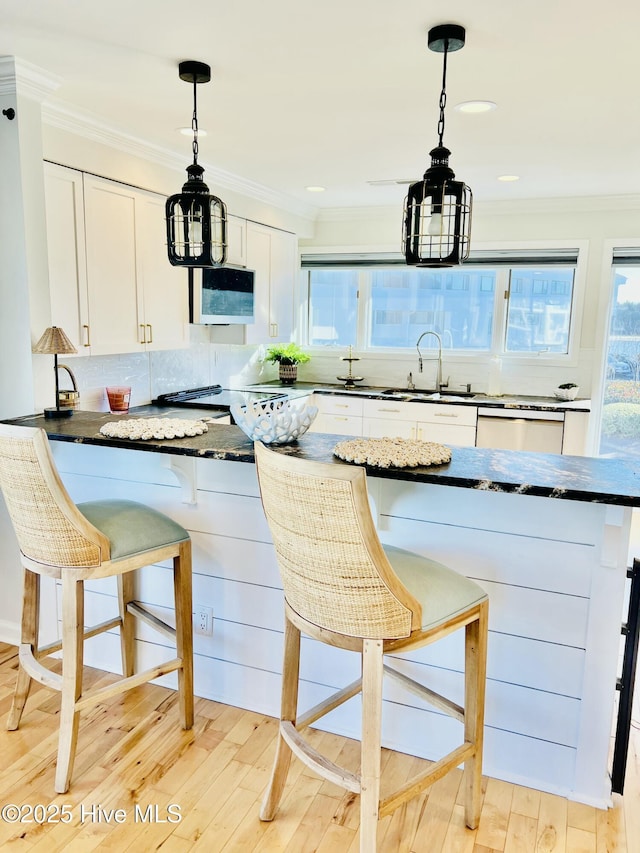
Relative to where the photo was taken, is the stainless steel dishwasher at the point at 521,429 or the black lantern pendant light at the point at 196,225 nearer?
the black lantern pendant light at the point at 196,225

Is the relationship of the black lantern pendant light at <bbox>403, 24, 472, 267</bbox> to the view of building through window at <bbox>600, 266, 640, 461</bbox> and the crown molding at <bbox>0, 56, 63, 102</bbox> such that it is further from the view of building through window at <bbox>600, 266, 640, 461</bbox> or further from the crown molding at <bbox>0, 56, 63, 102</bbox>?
the view of building through window at <bbox>600, 266, 640, 461</bbox>

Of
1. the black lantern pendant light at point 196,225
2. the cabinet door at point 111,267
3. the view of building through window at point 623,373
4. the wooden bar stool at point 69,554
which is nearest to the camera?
the wooden bar stool at point 69,554

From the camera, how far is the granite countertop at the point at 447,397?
453 centimetres

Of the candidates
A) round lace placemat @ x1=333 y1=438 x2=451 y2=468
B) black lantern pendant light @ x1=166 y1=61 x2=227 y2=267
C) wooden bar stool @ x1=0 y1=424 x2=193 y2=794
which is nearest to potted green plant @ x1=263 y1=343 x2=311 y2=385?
black lantern pendant light @ x1=166 y1=61 x2=227 y2=267

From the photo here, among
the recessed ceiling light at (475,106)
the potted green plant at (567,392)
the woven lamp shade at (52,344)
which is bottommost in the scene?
the potted green plant at (567,392)

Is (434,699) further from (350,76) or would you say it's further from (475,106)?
(475,106)

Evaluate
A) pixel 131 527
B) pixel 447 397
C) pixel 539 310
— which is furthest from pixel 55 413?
pixel 539 310

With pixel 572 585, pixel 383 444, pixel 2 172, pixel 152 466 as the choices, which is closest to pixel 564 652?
pixel 572 585

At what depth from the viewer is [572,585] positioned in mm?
1864

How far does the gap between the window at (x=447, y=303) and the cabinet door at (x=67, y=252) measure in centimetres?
292

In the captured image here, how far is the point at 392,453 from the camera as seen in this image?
187cm

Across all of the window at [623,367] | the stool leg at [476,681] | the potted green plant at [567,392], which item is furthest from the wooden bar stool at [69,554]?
the window at [623,367]

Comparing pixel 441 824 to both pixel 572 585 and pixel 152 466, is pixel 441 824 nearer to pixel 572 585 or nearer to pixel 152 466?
pixel 572 585

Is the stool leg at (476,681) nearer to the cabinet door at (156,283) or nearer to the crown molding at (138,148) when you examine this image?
the cabinet door at (156,283)
